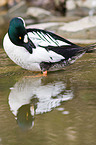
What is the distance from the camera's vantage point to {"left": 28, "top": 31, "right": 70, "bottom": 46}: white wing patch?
441 cm

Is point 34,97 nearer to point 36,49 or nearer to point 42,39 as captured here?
point 36,49

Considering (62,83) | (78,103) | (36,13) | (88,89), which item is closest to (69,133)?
(78,103)

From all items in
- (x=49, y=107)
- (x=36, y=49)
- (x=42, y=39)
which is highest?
(x=42, y=39)

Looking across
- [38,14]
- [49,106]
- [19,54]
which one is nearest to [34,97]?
[49,106]

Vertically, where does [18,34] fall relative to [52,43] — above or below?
above

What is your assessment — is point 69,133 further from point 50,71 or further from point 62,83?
point 50,71

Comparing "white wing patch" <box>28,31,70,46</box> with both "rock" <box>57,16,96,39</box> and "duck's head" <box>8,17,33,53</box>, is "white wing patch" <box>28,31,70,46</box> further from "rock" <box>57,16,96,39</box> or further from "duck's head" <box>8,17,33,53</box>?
"rock" <box>57,16,96,39</box>

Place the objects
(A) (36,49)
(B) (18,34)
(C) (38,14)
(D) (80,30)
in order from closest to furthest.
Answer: (B) (18,34), (A) (36,49), (D) (80,30), (C) (38,14)

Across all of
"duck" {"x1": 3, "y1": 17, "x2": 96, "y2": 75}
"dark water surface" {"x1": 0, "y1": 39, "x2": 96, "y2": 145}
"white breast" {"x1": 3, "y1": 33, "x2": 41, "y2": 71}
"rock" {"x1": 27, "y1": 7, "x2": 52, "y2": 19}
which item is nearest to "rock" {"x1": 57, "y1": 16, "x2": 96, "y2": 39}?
"dark water surface" {"x1": 0, "y1": 39, "x2": 96, "y2": 145}

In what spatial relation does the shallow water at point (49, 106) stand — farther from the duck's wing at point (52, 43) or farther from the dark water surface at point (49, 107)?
the duck's wing at point (52, 43)

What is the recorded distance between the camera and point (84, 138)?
8.73ft

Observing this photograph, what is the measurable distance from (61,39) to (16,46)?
0.75 metres

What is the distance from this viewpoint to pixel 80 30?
26.5 feet

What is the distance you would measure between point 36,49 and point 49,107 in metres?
1.26
